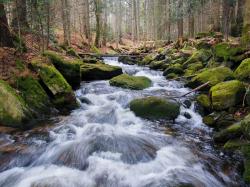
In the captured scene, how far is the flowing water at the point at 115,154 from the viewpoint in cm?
551

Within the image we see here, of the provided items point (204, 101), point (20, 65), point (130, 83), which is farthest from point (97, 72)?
point (204, 101)

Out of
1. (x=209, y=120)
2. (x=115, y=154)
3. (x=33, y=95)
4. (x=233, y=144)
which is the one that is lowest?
(x=115, y=154)

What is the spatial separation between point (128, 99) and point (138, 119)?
79.4 inches

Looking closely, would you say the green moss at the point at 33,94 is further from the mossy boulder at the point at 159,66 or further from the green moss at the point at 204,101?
the mossy boulder at the point at 159,66

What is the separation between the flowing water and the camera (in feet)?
18.1

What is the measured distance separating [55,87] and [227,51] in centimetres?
709

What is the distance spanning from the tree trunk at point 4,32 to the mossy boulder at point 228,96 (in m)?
6.85

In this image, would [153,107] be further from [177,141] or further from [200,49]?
[200,49]

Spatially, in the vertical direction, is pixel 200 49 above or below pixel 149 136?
above

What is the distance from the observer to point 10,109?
759 cm

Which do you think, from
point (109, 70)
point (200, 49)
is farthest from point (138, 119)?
point (200, 49)

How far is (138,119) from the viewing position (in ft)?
28.8

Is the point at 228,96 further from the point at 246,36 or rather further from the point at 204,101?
the point at 246,36

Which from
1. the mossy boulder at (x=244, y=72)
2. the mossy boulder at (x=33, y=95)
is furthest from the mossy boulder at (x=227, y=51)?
the mossy boulder at (x=33, y=95)
